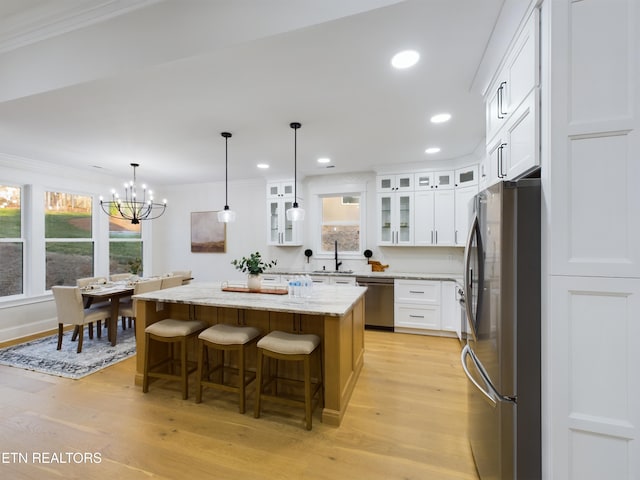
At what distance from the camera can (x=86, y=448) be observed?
6.39 feet

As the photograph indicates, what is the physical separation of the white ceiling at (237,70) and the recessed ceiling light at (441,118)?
0.25 feet

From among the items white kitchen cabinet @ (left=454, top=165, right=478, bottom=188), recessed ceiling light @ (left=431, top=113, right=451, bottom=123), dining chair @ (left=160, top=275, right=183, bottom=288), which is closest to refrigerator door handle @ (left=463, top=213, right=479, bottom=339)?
recessed ceiling light @ (left=431, top=113, right=451, bottom=123)

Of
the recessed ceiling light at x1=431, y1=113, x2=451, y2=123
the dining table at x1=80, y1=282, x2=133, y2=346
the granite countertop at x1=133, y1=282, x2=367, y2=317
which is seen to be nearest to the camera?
the granite countertop at x1=133, y1=282, x2=367, y2=317

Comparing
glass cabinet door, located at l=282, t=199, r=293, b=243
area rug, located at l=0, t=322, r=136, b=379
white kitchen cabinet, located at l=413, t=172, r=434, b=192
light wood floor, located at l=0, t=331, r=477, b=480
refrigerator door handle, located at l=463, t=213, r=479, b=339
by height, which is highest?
white kitchen cabinet, located at l=413, t=172, r=434, b=192

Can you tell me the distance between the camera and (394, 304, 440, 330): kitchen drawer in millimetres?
4199

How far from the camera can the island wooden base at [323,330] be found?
2.25 m

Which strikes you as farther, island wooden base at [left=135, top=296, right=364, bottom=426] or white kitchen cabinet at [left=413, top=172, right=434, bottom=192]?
white kitchen cabinet at [left=413, top=172, right=434, bottom=192]

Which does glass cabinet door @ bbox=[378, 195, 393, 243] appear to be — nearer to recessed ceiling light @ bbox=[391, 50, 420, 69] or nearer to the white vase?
the white vase

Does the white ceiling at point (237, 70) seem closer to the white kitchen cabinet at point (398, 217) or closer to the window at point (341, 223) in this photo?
the white kitchen cabinet at point (398, 217)

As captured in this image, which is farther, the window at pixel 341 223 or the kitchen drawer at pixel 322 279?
the window at pixel 341 223

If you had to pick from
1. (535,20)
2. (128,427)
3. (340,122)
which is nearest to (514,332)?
(535,20)

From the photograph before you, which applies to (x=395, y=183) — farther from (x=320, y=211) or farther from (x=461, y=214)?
(x=320, y=211)

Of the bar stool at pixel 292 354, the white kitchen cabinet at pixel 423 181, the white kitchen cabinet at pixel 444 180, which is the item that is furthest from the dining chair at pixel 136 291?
the white kitchen cabinet at pixel 444 180

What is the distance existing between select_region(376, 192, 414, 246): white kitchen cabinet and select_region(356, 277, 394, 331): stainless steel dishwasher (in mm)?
698
